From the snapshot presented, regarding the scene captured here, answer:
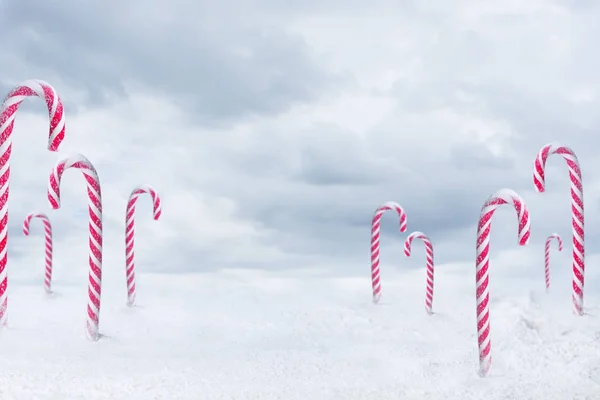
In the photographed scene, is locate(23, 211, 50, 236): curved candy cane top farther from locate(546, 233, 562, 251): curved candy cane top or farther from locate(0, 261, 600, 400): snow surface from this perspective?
locate(546, 233, 562, 251): curved candy cane top

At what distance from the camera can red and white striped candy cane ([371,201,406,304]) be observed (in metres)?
16.0

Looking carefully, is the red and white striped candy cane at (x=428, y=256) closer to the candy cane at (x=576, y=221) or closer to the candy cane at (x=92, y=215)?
the candy cane at (x=576, y=221)

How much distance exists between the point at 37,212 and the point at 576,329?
38.5 ft

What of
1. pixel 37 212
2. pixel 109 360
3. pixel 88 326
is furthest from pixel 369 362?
pixel 37 212

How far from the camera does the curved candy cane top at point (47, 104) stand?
32.0 ft

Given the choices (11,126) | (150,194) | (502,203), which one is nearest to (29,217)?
(150,194)

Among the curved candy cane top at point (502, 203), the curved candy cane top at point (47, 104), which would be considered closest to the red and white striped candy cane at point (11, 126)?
the curved candy cane top at point (47, 104)

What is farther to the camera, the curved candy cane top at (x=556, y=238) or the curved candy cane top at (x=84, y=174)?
the curved candy cane top at (x=556, y=238)

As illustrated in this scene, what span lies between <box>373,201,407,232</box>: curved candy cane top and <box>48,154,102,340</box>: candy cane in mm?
6797

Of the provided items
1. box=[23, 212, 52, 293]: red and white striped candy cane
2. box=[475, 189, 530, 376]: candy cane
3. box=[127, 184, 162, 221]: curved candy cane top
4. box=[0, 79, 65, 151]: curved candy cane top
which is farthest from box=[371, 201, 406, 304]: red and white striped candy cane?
box=[0, 79, 65, 151]: curved candy cane top

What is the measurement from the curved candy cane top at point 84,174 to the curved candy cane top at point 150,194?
325 centimetres

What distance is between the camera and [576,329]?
1175 cm

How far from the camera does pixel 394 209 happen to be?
16000 millimetres

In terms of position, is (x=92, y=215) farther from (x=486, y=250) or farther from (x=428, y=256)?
(x=428, y=256)
